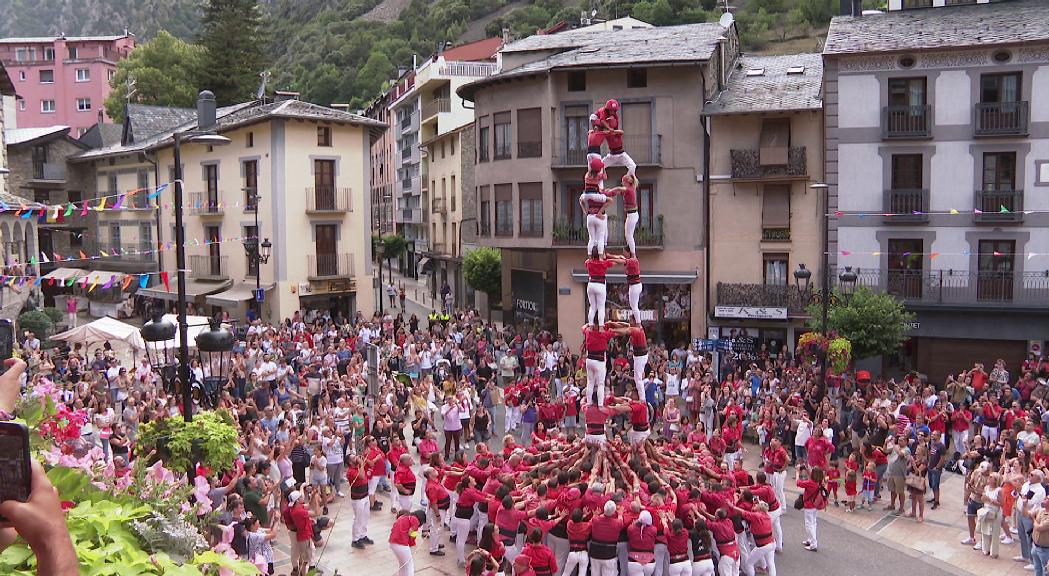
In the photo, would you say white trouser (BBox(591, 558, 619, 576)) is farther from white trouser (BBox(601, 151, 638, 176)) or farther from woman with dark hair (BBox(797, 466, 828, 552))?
white trouser (BBox(601, 151, 638, 176))

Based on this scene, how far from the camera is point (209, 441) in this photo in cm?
1083

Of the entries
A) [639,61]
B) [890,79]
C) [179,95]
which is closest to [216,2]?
[179,95]

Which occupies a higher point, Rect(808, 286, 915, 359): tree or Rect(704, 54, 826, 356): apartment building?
Rect(704, 54, 826, 356): apartment building

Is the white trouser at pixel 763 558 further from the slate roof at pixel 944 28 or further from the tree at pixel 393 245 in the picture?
the tree at pixel 393 245

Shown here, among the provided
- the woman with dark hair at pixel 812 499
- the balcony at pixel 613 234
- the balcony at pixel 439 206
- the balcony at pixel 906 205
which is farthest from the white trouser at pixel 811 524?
the balcony at pixel 439 206

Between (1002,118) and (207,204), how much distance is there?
110 ft

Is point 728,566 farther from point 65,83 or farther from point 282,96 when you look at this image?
point 65,83

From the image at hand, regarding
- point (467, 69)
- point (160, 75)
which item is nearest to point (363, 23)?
point (160, 75)

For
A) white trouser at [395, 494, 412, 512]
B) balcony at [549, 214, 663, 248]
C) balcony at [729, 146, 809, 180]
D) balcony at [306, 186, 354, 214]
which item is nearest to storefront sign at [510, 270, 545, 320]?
balcony at [549, 214, 663, 248]

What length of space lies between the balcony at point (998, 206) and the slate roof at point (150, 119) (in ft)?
131

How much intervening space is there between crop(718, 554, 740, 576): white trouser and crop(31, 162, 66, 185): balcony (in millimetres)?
47362

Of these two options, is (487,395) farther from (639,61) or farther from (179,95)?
(179,95)

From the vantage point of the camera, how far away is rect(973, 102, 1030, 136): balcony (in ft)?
93.9

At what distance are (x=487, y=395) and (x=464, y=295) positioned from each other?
28.1 m
